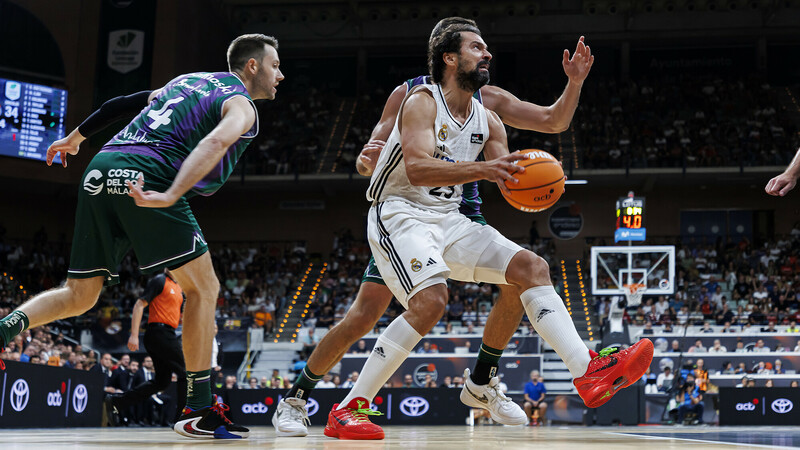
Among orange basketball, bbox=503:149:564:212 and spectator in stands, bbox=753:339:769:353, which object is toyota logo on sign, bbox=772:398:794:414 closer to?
spectator in stands, bbox=753:339:769:353

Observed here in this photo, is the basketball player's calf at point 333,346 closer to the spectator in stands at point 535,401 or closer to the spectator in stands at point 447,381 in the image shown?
the spectator in stands at point 535,401

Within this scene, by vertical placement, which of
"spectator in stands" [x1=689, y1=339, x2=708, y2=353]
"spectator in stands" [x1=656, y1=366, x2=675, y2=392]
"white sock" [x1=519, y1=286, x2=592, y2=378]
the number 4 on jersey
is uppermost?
the number 4 on jersey

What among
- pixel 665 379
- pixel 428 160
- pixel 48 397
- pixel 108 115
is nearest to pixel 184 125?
pixel 108 115

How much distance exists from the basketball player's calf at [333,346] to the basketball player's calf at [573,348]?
0.85 metres

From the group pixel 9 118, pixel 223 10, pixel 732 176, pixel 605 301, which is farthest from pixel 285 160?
pixel 732 176

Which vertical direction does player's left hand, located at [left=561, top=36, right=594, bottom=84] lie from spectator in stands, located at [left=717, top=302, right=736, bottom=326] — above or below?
above

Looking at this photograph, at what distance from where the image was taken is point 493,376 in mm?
4551

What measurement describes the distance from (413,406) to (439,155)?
376 inches

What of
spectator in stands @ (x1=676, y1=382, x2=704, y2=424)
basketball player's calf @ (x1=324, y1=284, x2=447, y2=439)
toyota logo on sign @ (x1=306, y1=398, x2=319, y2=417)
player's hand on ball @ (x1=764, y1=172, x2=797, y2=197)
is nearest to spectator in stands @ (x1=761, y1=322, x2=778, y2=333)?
spectator in stands @ (x1=676, y1=382, x2=704, y2=424)

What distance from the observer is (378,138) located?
4609mm

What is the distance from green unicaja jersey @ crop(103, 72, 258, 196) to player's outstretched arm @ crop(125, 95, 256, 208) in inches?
4.6

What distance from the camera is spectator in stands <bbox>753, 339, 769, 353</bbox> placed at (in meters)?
16.8

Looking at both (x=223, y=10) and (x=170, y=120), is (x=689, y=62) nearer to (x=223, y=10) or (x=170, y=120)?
(x=223, y=10)

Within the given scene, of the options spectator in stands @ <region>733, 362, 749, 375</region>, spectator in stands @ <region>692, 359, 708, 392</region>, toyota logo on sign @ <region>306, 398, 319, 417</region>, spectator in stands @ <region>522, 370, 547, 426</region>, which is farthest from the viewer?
spectator in stands @ <region>733, 362, 749, 375</region>
